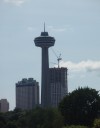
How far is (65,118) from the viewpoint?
8325cm

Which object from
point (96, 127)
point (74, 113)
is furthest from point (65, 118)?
point (96, 127)

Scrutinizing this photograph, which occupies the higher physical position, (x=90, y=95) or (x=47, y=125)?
(x=90, y=95)

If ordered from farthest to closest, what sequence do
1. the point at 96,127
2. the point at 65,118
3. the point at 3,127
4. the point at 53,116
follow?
the point at 3,127 → the point at 65,118 → the point at 53,116 → the point at 96,127

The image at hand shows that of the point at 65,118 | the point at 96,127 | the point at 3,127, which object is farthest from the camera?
the point at 3,127

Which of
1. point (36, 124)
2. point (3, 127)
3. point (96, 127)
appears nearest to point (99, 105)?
point (36, 124)

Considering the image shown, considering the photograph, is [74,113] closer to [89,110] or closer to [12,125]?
[89,110]

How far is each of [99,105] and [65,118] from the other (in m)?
6.73

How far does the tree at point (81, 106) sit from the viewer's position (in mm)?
83812

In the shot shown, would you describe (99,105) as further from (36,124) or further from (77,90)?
(36,124)

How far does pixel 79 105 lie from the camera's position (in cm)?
8494

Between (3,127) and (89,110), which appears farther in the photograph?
(3,127)

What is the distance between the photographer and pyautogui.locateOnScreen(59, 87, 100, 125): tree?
275 ft

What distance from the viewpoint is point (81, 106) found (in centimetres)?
8506

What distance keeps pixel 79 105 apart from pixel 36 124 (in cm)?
817
